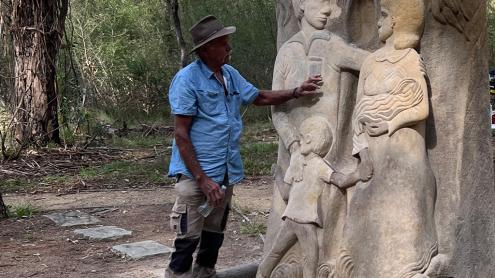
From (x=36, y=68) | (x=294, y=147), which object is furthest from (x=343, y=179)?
(x=36, y=68)

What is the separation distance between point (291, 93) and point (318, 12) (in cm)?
41

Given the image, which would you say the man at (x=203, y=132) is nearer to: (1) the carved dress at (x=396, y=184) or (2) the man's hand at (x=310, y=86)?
(2) the man's hand at (x=310, y=86)

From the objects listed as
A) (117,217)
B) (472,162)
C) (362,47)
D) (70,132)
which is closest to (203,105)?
(362,47)

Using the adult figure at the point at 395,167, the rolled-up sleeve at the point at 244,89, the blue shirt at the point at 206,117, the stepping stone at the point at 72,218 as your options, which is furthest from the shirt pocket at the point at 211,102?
the stepping stone at the point at 72,218

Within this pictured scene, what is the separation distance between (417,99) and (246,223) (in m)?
3.13

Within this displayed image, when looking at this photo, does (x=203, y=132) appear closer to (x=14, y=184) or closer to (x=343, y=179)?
(x=343, y=179)

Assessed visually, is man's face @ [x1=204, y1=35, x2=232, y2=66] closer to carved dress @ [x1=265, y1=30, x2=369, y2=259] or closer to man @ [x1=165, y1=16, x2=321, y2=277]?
man @ [x1=165, y1=16, x2=321, y2=277]

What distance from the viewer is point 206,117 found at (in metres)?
3.36

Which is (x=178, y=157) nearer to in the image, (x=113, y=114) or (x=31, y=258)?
(x=31, y=258)

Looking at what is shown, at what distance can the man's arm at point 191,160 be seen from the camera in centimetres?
329

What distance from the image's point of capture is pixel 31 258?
477 cm

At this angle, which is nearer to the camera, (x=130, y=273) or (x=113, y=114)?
(x=130, y=273)

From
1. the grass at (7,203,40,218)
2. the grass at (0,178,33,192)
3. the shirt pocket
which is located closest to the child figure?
the shirt pocket

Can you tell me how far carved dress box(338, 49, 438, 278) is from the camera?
8.80 ft
